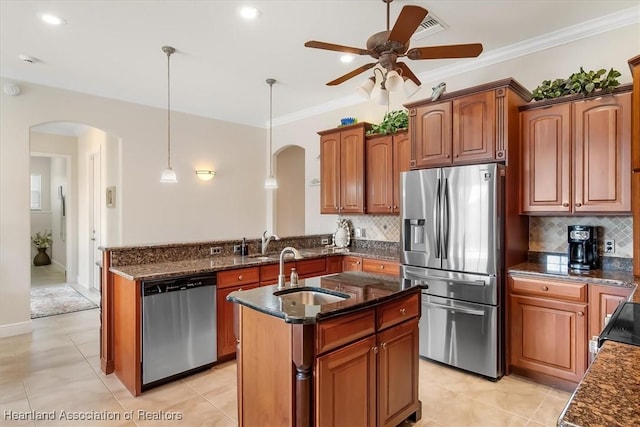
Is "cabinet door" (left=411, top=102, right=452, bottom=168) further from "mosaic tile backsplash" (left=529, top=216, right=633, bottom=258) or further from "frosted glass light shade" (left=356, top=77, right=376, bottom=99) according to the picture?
"frosted glass light shade" (left=356, top=77, right=376, bottom=99)

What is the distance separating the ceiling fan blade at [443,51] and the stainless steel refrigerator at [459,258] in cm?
100

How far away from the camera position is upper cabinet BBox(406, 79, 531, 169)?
301 cm

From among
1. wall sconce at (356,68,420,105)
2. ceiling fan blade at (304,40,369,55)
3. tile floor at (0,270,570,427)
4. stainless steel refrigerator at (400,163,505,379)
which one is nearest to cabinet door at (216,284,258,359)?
tile floor at (0,270,570,427)

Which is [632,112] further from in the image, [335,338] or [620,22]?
[335,338]

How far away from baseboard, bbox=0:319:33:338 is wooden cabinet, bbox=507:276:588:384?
17.0ft

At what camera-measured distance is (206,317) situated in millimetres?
3084

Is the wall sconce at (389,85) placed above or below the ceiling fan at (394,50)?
below

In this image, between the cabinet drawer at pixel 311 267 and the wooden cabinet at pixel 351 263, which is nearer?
the cabinet drawer at pixel 311 267

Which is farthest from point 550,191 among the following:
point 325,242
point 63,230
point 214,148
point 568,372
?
point 63,230

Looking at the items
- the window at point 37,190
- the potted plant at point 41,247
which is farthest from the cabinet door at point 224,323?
the window at point 37,190

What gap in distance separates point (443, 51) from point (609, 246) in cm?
222

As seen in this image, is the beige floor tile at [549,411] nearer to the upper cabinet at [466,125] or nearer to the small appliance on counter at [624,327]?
the small appliance on counter at [624,327]

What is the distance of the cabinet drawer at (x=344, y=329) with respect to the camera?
172 centimetres

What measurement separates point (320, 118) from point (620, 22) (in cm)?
360
